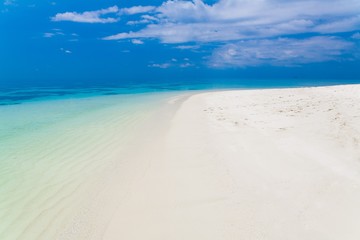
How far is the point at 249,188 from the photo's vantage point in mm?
4836

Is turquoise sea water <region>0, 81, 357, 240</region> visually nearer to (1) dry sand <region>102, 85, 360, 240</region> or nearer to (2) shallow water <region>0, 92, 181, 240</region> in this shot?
(2) shallow water <region>0, 92, 181, 240</region>

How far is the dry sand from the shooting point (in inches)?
146

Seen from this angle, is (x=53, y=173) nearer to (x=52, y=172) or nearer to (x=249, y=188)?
(x=52, y=172)

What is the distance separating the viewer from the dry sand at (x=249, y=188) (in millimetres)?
3701

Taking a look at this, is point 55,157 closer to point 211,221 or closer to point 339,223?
point 211,221

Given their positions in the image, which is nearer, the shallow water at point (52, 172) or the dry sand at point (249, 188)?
the dry sand at point (249, 188)

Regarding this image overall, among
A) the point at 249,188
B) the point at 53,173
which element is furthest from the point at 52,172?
the point at 249,188

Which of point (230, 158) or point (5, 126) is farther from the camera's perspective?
point (5, 126)

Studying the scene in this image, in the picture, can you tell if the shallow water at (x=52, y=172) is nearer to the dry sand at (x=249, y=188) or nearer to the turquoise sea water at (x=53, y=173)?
the turquoise sea water at (x=53, y=173)

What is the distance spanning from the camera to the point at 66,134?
10383 millimetres

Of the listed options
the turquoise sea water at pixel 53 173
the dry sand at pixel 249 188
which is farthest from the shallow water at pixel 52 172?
the dry sand at pixel 249 188

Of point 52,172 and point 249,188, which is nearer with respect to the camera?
point 249,188

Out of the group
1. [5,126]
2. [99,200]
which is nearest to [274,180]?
[99,200]

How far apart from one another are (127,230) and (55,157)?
14.7 feet
